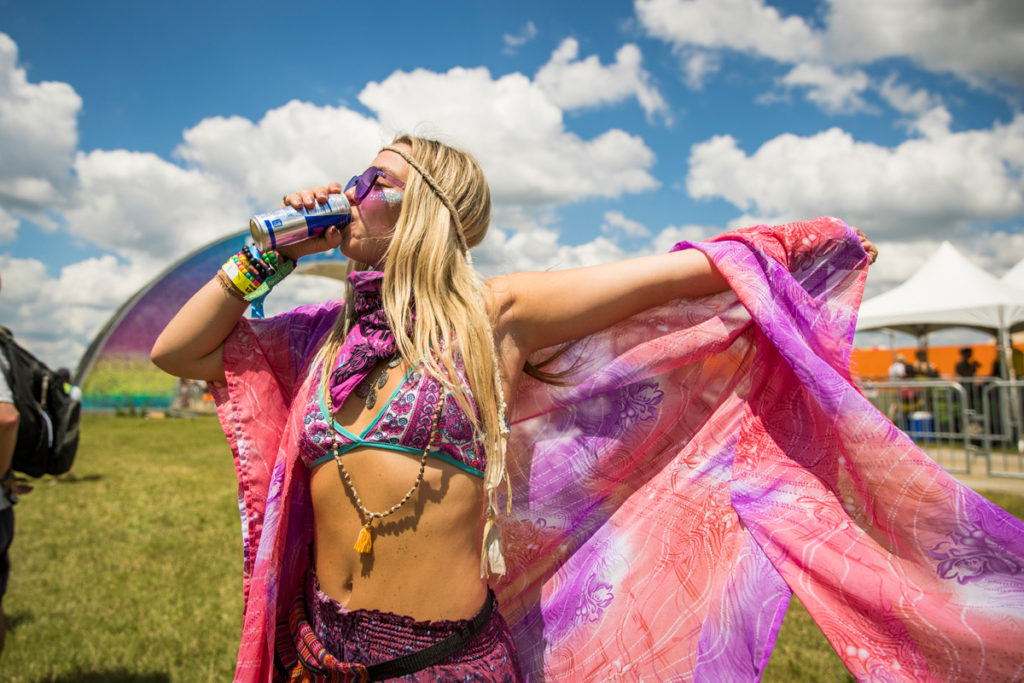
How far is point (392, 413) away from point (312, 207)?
0.64 m

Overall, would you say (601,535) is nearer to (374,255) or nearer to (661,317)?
(661,317)

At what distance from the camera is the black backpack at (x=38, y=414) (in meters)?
3.02

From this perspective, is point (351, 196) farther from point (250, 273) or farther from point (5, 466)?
point (5, 466)

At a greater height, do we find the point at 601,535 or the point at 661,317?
the point at 661,317

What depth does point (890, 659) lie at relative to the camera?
160 centimetres

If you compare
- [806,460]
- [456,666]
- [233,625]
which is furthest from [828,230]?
[233,625]

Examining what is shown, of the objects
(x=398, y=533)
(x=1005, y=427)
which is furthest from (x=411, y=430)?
(x=1005, y=427)

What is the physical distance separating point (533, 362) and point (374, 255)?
0.60 metres

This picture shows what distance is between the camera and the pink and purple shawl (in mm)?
1601

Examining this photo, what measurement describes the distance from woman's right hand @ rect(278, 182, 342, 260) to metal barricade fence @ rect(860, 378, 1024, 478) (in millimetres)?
9815

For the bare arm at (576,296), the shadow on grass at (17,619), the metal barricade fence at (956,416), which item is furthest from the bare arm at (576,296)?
the metal barricade fence at (956,416)

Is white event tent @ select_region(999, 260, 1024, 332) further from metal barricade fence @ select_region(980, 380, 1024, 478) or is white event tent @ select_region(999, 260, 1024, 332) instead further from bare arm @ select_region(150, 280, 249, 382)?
bare arm @ select_region(150, 280, 249, 382)

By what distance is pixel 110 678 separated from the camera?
3961 mm

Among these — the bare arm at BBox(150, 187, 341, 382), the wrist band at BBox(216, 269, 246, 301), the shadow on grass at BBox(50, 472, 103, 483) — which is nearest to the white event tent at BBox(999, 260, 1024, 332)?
the bare arm at BBox(150, 187, 341, 382)
